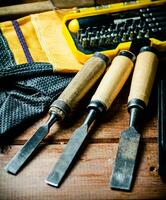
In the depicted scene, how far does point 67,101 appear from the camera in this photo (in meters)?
0.66

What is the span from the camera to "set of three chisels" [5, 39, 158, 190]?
58cm

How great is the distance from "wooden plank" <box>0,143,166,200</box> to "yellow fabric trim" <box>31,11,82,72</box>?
9.0 inches

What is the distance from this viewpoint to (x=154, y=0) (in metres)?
0.95

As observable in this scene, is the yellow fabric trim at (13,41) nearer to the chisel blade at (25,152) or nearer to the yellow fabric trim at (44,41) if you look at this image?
the yellow fabric trim at (44,41)

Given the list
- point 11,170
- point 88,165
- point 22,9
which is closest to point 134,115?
point 88,165

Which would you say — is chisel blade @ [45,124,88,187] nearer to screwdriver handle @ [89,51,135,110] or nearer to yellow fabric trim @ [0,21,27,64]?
screwdriver handle @ [89,51,135,110]

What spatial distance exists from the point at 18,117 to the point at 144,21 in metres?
0.40

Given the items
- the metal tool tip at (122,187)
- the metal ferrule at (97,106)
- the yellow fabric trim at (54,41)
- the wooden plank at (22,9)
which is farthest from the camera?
the wooden plank at (22,9)

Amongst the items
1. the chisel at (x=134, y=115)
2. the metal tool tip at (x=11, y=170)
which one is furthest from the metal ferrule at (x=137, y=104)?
the metal tool tip at (x=11, y=170)

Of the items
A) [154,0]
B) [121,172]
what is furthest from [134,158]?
[154,0]

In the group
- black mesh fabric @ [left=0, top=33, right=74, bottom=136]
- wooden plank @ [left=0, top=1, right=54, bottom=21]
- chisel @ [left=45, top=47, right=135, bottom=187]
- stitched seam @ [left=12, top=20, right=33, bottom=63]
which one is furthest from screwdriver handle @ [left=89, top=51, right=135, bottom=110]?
wooden plank @ [left=0, top=1, right=54, bottom=21]

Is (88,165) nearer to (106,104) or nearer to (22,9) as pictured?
(106,104)

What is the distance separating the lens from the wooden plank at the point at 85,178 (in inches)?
21.9

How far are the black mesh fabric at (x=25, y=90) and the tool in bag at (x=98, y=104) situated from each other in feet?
0.33
